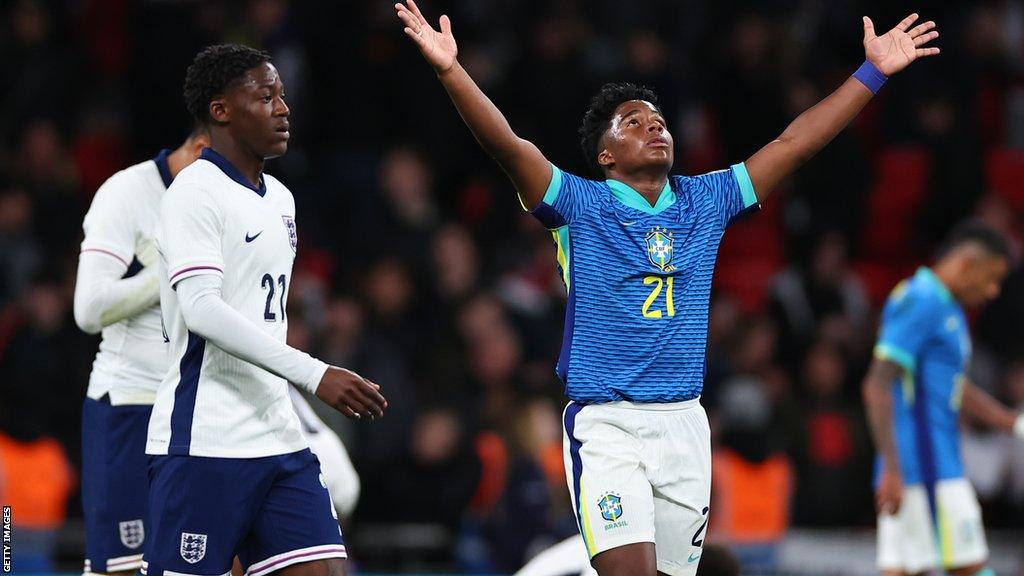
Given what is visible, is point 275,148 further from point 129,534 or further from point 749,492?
point 749,492

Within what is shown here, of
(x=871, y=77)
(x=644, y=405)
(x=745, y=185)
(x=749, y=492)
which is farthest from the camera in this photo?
(x=749, y=492)

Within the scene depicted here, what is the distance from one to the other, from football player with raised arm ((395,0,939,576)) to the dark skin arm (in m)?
2.48

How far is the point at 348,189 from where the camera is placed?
38.5 feet

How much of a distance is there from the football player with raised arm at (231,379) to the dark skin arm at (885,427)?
3437 mm

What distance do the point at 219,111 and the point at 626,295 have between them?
1460mm

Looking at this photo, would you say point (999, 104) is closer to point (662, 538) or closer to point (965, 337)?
point (965, 337)

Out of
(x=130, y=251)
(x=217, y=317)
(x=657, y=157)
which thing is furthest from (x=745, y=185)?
(x=130, y=251)

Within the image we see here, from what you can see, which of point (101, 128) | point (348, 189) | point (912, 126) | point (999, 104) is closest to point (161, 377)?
point (348, 189)

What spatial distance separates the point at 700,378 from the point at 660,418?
0.25m

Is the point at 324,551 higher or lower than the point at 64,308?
lower

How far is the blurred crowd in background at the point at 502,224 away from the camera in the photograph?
9820 mm

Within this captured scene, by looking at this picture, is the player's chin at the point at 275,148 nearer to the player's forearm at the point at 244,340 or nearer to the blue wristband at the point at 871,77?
the player's forearm at the point at 244,340

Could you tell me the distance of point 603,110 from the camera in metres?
5.40

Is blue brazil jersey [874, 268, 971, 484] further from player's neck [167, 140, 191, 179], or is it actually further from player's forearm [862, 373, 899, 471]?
player's neck [167, 140, 191, 179]
